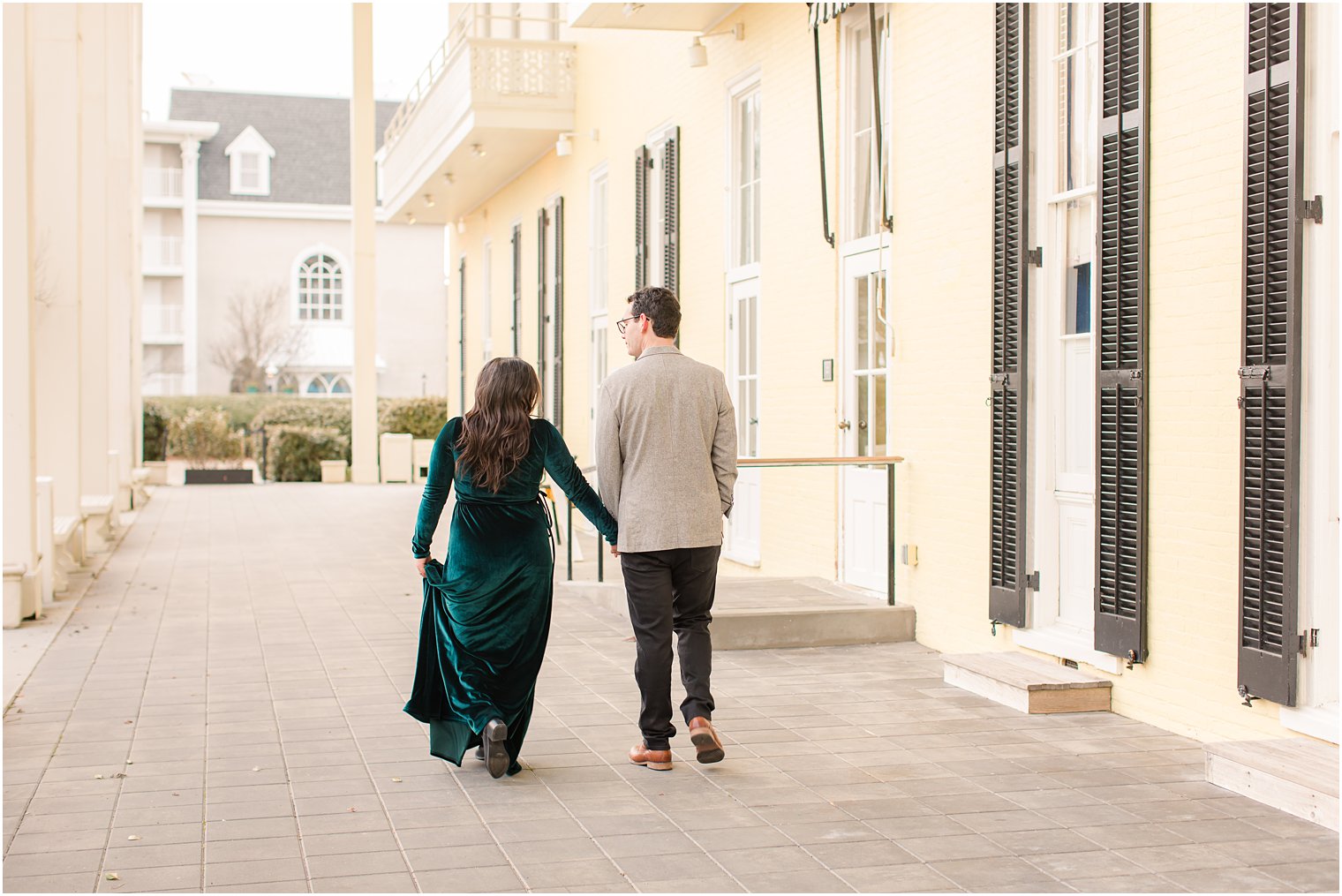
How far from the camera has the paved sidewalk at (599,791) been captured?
4.16 metres

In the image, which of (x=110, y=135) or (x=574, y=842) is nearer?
(x=574, y=842)

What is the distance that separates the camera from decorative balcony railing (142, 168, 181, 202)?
39438mm

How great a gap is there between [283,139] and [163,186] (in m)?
4.17

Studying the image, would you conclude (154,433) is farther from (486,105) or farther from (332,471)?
(486,105)

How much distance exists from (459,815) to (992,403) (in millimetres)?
3896

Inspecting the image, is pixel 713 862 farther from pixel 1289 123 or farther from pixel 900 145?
pixel 900 145

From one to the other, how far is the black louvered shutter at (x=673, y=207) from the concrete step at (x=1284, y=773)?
28.0 ft

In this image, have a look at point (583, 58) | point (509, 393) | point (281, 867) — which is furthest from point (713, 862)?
point (583, 58)

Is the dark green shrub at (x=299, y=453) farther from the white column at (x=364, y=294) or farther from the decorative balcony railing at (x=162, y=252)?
the decorative balcony railing at (x=162, y=252)

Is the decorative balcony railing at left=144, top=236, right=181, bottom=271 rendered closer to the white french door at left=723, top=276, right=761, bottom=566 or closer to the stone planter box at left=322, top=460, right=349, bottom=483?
the stone planter box at left=322, top=460, right=349, bottom=483

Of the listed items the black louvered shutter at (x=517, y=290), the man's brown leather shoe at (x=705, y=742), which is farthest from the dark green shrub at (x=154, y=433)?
the man's brown leather shoe at (x=705, y=742)

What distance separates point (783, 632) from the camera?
8.22m

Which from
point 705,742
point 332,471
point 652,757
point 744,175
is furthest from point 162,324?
point 705,742

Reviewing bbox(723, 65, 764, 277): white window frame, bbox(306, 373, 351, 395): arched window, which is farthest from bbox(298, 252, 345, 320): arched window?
bbox(723, 65, 764, 277): white window frame
